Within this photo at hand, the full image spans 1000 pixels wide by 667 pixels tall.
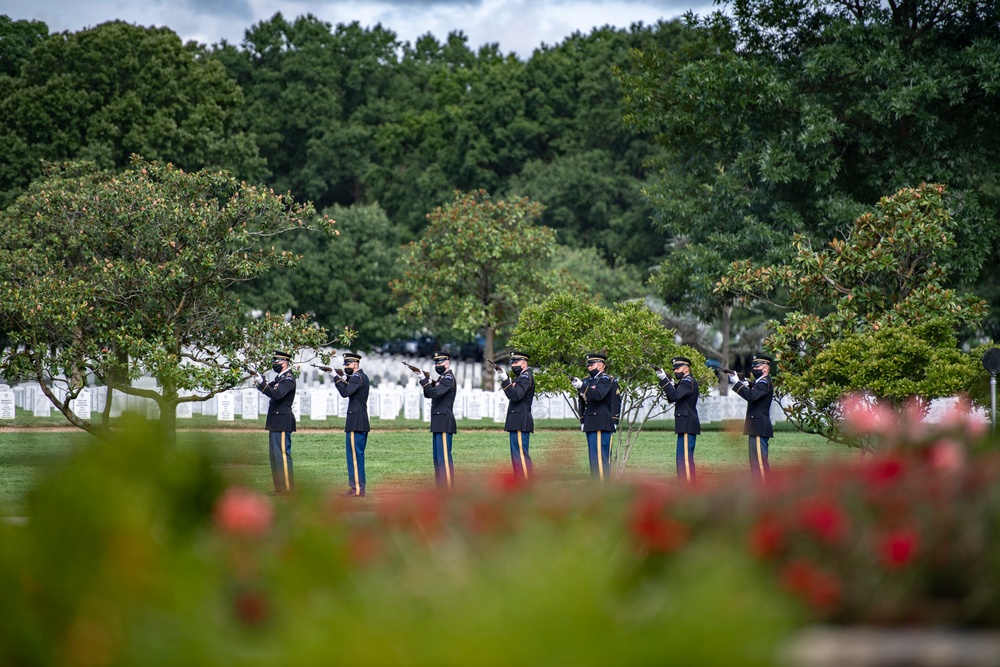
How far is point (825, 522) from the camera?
3959 millimetres

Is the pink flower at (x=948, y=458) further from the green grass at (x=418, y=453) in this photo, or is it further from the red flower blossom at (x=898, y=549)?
the green grass at (x=418, y=453)

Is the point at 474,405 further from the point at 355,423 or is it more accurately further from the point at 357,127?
the point at 357,127

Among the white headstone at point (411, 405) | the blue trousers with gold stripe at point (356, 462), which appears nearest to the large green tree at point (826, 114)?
the white headstone at point (411, 405)

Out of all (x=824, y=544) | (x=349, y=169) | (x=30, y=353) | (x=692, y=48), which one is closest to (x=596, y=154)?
(x=349, y=169)

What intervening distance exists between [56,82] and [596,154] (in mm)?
19744

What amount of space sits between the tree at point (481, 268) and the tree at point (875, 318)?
12.6 meters

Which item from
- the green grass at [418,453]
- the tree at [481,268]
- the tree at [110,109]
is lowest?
the green grass at [418,453]

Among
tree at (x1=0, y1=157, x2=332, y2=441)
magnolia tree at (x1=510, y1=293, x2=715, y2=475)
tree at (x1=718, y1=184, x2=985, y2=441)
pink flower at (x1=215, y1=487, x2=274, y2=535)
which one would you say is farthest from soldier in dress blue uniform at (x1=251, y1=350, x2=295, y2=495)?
pink flower at (x1=215, y1=487, x2=274, y2=535)

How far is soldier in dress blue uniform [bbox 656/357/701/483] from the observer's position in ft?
44.4

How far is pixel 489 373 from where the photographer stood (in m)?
31.8

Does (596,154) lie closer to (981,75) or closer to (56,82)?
(56,82)

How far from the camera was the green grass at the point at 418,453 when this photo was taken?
1400cm

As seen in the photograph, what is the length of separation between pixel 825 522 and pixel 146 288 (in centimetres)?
1256

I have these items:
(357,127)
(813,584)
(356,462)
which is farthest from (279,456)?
(357,127)
